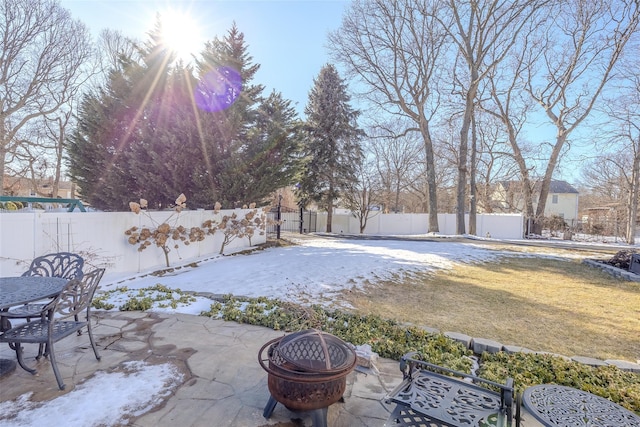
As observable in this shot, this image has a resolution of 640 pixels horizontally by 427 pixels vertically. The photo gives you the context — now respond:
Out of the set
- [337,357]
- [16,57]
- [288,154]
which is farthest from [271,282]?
[16,57]

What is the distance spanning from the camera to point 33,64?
43.8 feet

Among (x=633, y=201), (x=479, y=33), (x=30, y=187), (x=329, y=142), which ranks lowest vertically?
(x=633, y=201)

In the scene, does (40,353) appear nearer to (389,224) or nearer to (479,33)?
(479,33)

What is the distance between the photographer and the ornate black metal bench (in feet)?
5.20

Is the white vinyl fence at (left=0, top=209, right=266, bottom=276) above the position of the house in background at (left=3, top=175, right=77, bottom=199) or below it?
below

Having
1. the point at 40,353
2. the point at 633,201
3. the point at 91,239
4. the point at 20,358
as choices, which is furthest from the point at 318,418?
the point at 633,201

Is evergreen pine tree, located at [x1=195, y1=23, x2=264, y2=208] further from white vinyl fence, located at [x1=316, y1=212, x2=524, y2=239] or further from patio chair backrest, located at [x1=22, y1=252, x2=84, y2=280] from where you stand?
white vinyl fence, located at [x1=316, y1=212, x2=524, y2=239]

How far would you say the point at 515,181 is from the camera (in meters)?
21.0

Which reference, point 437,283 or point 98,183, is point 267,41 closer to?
point 98,183

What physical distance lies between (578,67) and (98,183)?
19.4 m

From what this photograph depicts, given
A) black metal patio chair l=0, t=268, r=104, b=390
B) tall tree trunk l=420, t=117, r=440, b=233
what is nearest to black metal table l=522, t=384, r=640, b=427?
black metal patio chair l=0, t=268, r=104, b=390

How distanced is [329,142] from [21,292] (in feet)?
47.8

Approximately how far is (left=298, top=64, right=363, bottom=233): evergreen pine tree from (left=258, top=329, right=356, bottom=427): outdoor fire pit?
1403cm

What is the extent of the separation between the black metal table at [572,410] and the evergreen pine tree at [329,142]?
568 inches
